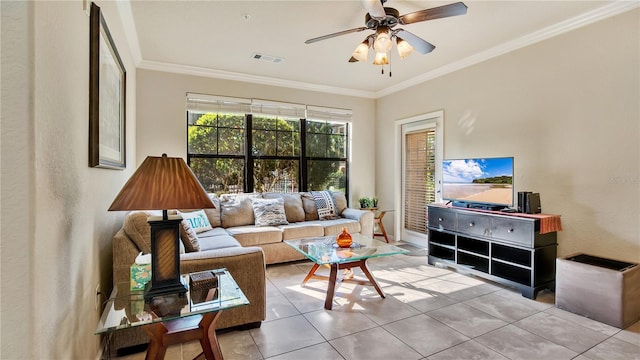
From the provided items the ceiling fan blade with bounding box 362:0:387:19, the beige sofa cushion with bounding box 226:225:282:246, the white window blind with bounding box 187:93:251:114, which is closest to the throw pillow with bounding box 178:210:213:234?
the beige sofa cushion with bounding box 226:225:282:246

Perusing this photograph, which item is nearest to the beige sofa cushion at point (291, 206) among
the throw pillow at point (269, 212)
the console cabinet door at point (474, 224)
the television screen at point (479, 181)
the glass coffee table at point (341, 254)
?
the throw pillow at point (269, 212)

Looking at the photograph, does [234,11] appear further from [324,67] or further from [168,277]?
[168,277]

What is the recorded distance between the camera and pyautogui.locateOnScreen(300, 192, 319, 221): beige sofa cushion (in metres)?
4.74

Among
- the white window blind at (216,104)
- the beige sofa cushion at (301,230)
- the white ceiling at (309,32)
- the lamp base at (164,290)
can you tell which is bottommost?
the beige sofa cushion at (301,230)

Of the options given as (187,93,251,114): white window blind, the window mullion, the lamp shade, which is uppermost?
(187,93,251,114): white window blind

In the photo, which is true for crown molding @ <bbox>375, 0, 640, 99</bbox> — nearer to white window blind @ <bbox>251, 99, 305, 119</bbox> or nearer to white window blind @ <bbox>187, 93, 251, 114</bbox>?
white window blind @ <bbox>251, 99, 305, 119</bbox>

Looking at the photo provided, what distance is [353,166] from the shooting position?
221 inches

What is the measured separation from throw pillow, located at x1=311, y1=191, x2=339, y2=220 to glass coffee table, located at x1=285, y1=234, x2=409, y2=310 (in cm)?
133

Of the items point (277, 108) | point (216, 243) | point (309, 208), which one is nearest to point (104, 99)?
point (216, 243)

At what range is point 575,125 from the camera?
3045 mm

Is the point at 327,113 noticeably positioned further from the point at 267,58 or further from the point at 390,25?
the point at 390,25

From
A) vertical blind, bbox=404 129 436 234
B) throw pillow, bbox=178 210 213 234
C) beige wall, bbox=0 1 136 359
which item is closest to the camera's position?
beige wall, bbox=0 1 136 359

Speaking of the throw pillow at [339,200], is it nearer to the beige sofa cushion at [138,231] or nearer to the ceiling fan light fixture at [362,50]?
the ceiling fan light fixture at [362,50]

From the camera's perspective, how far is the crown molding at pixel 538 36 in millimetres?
2721
